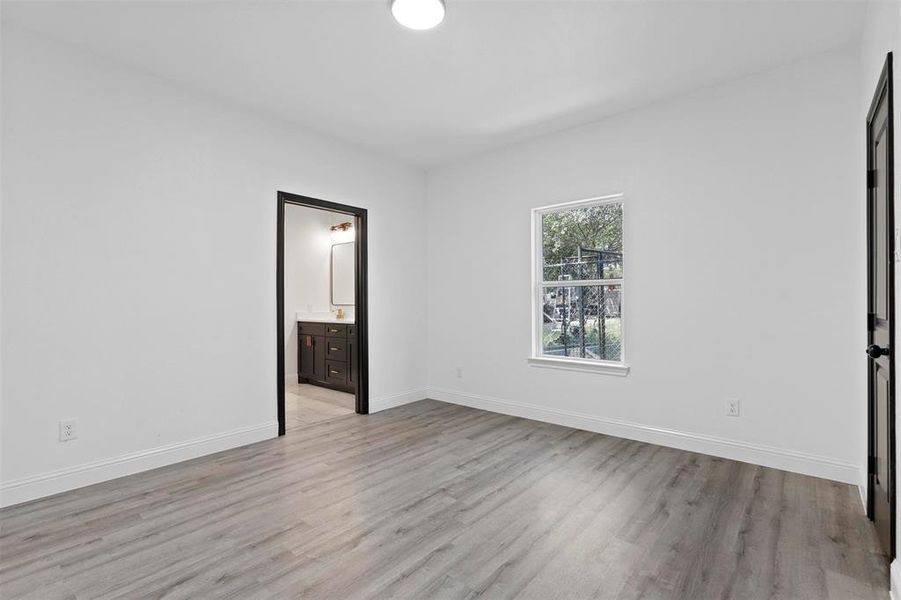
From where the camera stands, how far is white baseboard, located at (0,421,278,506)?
2596 mm

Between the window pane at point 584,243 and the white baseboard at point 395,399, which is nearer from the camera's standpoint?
the window pane at point 584,243

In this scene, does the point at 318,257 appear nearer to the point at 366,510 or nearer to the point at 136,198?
the point at 136,198

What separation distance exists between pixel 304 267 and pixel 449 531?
5188 mm

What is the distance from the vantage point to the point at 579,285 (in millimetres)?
4152

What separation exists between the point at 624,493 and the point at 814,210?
220 cm

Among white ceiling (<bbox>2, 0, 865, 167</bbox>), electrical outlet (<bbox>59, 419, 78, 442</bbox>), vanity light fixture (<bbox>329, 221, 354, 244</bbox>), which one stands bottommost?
electrical outlet (<bbox>59, 419, 78, 442</bbox>)

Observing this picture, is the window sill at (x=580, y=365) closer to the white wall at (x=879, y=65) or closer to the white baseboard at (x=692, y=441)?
the white baseboard at (x=692, y=441)

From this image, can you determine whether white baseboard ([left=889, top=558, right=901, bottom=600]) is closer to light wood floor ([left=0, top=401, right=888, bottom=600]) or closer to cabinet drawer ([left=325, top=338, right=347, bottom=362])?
light wood floor ([left=0, top=401, right=888, bottom=600])

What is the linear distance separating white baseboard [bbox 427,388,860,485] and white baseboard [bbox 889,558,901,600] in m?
1.28

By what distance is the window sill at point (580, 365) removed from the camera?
3.80m

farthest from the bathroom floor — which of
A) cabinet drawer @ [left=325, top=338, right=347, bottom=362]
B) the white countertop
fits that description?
the white countertop

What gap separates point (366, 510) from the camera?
2.48 m

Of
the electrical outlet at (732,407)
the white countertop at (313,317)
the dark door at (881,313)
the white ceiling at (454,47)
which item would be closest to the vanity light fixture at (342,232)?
the white countertop at (313,317)

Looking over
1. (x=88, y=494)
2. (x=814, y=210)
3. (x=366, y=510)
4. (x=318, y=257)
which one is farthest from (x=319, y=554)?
(x=318, y=257)
